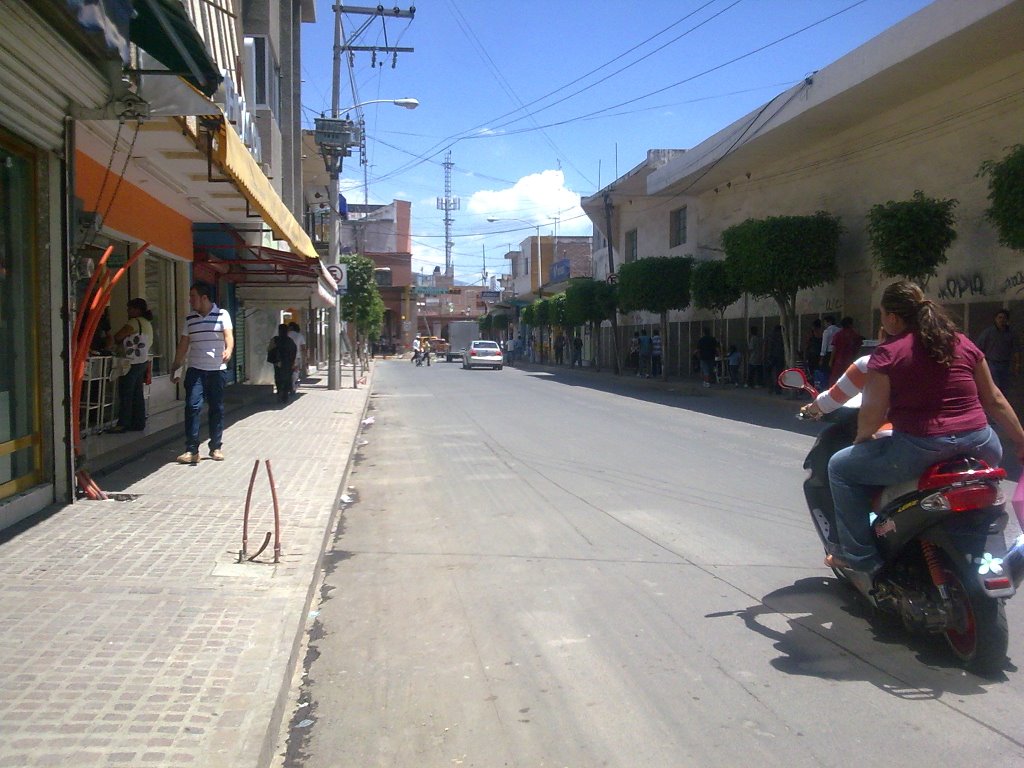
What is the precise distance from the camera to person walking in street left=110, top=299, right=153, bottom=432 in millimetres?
10852

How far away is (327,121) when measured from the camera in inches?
960

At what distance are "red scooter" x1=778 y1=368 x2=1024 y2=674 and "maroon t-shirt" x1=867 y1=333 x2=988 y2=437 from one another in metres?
0.19

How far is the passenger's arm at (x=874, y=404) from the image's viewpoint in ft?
14.1

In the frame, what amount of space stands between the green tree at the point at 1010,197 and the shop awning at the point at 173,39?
11.2 metres

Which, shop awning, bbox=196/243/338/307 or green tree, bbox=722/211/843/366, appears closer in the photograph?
shop awning, bbox=196/243/338/307

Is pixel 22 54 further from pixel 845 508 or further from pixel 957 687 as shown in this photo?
pixel 957 687

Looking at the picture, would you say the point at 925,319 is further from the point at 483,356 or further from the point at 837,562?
the point at 483,356

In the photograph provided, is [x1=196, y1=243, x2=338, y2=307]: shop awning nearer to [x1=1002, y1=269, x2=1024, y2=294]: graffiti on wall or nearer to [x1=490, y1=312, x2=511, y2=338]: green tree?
[x1=1002, y1=269, x2=1024, y2=294]: graffiti on wall

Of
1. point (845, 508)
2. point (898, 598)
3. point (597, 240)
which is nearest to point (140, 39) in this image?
point (845, 508)

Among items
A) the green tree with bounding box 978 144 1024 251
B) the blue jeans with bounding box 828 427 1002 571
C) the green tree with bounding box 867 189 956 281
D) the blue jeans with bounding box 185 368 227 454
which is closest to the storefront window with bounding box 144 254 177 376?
the blue jeans with bounding box 185 368 227 454

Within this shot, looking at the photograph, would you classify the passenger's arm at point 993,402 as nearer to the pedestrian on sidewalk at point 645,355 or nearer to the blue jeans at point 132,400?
the blue jeans at point 132,400

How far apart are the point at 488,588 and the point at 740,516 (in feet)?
9.50

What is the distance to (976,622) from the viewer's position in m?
4.04

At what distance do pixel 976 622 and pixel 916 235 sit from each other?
1392 cm
